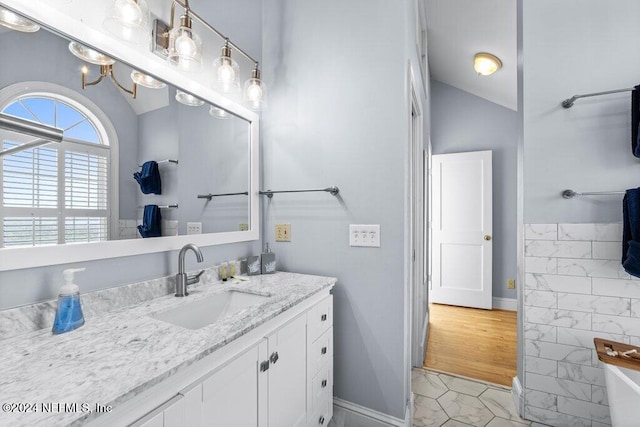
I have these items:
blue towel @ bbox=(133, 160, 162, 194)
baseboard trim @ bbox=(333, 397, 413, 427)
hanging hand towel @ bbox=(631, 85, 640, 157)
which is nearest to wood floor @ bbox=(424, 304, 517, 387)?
baseboard trim @ bbox=(333, 397, 413, 427)

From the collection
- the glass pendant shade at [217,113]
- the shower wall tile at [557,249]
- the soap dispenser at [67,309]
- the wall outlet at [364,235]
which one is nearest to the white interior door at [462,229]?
the shower wall tile at [557,249]

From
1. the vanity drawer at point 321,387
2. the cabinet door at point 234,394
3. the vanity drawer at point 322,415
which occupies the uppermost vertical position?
the cabinet door at point 234,394

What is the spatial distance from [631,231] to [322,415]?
176 centimetres

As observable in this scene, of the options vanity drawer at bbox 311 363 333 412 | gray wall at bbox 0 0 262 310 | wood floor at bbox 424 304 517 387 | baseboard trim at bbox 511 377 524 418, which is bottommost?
wood floor at bbox 424 304 517 387

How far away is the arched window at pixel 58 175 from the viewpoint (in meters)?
0.83

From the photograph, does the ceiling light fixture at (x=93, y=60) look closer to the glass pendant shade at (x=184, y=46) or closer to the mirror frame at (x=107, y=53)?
the mirror frame at (x=107, y=53)

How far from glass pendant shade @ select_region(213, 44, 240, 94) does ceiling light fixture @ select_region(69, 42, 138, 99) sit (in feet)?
1.60

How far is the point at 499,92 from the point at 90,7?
3822mm

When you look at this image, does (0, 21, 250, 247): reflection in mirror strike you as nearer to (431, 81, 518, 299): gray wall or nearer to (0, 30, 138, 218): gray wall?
(0, 30, 138, 218): gray wall

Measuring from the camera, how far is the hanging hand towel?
1383mm

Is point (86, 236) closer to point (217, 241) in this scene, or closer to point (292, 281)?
point (217, 241)

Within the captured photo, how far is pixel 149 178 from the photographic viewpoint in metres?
1.19

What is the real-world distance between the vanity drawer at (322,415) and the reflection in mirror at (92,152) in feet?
3.42

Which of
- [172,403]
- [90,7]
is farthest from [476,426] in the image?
[90,7]
